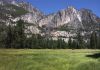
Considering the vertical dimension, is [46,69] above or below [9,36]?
below

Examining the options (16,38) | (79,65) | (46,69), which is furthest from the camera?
(16,38)

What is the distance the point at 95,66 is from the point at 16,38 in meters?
141

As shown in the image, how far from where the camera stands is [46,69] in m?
37.9

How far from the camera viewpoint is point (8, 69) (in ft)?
126

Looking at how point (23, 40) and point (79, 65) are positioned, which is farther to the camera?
point (23, 40)

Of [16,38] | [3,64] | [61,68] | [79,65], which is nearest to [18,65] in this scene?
[3,64]

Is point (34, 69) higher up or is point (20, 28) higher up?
point (20, 28)

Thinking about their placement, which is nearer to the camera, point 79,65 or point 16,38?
point 79,65

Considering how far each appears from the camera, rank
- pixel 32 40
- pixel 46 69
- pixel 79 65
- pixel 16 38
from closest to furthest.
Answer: pixel 46 69, pixel 79 65, pixel 16 38, pixel 32 40

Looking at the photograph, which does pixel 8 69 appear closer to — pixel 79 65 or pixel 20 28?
pixel 79 65

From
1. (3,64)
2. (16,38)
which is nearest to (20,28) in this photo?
(16,38)

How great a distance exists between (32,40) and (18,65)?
153459mm

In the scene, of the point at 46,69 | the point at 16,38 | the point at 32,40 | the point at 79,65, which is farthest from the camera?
the point at 32,40

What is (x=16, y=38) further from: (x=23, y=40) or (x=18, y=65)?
Result: (x=18, y=65)
